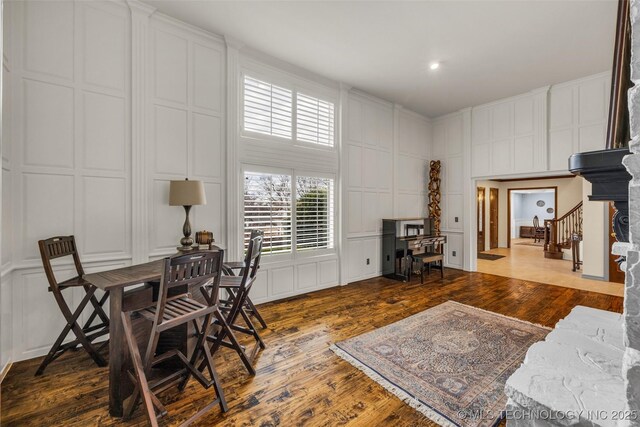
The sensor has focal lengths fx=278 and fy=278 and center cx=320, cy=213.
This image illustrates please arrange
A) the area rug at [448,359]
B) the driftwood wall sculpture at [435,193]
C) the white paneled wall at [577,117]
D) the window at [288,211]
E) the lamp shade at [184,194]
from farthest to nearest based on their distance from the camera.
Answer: the driftwood wall sculpture at [435,193]
the white paneled wall at [577,117]
the window at [288,211]
the lamp shade at [184,194]
the area rug at [448,359]

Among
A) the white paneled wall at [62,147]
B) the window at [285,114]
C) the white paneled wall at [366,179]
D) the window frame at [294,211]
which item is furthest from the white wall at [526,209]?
the white paneled wall at [62,147]

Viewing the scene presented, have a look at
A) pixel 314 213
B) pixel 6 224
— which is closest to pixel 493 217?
pixel 314 213

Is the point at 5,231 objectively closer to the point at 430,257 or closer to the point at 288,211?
the point at 288,211

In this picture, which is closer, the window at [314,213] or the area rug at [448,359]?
the area rug at [448,359]

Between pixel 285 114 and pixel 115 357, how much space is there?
347cm

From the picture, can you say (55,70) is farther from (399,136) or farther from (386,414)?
(399,136)

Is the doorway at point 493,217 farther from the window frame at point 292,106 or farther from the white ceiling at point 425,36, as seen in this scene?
the window frame at point 292,106

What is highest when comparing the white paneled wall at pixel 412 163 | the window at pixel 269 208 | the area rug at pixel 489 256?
the white paneled wall at pixel 412 163

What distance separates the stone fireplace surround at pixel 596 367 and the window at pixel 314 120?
12.3ft

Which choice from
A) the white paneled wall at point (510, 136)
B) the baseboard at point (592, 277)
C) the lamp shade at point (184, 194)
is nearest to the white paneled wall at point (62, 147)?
the lamp shade at point (184, 194)

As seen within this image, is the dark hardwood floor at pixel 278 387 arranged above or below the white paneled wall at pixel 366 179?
below

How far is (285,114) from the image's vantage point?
417 cm

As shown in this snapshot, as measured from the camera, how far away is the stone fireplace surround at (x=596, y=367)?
80 centimetres

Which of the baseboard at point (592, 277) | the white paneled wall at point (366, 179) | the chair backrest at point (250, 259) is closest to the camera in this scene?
the chair backrest at point (250, 259)
